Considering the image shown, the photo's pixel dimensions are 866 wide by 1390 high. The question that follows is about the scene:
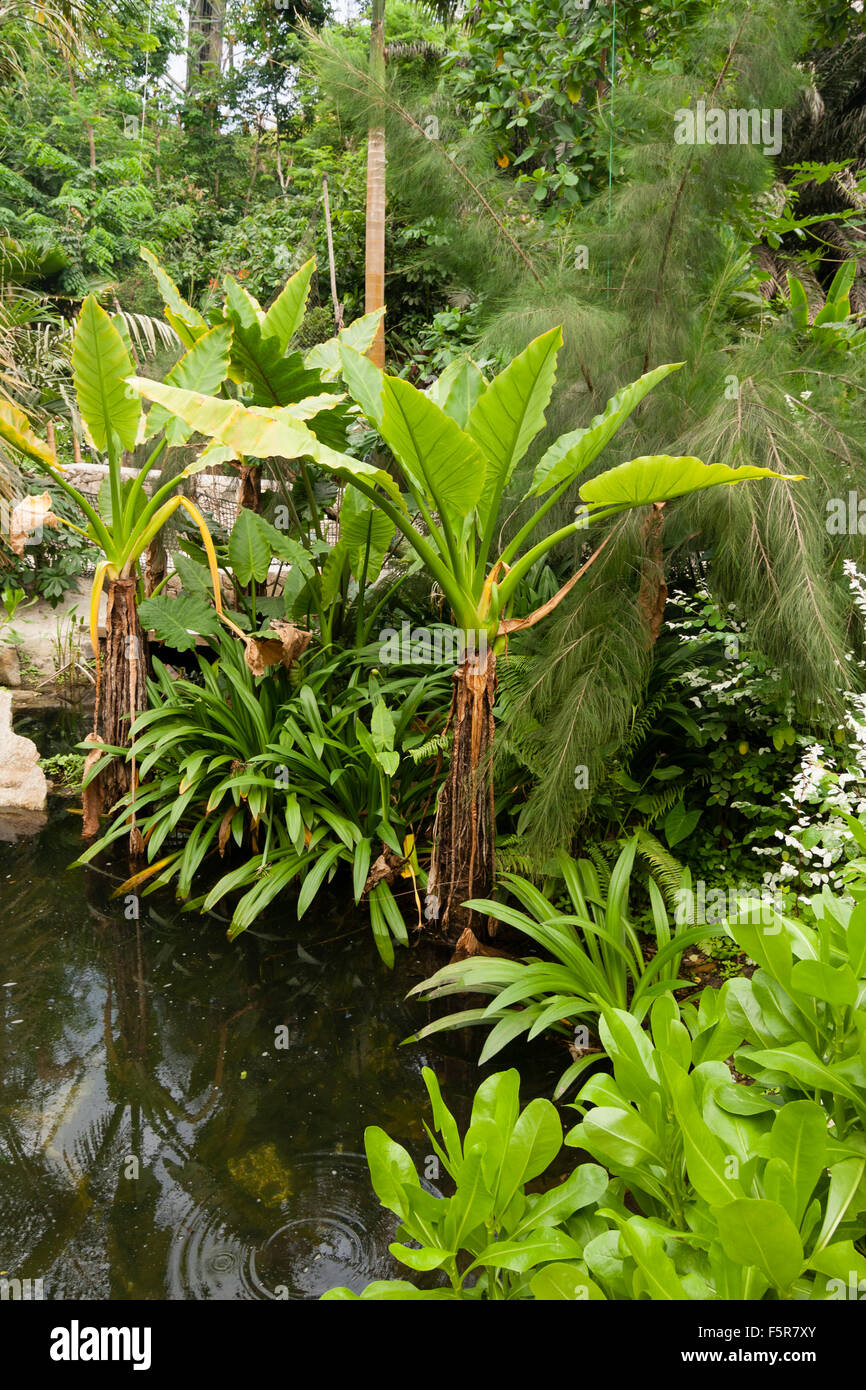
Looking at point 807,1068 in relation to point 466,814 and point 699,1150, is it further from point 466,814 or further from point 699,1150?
point 466,814

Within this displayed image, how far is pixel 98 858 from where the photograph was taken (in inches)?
150

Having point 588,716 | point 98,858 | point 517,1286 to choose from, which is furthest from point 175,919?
point 517,1286

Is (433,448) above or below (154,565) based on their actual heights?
below

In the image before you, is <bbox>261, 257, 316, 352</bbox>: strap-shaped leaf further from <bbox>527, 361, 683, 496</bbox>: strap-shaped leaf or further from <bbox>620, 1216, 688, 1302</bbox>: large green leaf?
<bbox>620, 1216, 688, 1302</bbox>: large green leaf

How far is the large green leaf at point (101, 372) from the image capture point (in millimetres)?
3254

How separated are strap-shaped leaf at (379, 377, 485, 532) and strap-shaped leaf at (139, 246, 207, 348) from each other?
6.01 ft

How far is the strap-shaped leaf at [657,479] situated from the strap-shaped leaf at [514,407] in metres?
0.34

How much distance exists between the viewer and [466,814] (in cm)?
299

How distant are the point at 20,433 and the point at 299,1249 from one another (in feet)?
9.51

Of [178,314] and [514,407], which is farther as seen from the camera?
[178,314]

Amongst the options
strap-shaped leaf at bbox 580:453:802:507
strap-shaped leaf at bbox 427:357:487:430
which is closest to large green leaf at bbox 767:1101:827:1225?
strap-shaped leaf at bbox 580:453:802:507

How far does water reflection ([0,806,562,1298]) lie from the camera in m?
1.99

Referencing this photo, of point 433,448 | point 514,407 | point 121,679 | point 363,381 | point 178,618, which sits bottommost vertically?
point 121,679

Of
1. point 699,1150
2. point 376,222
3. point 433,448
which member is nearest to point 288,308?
point 376,222
